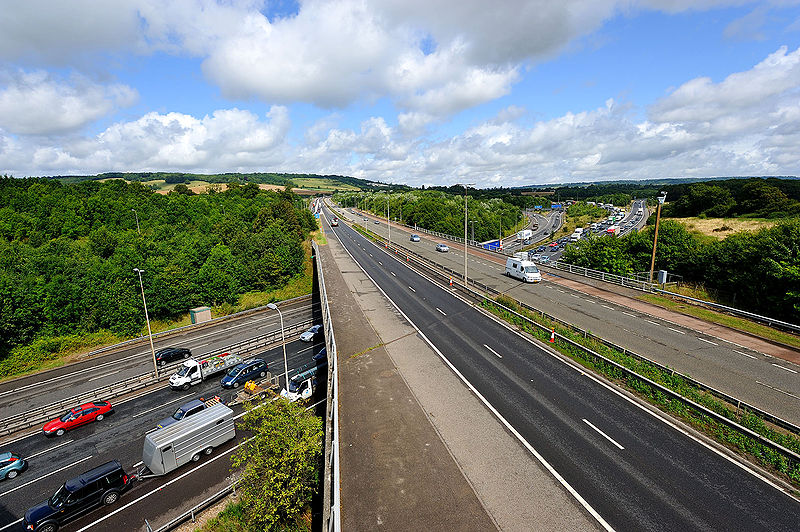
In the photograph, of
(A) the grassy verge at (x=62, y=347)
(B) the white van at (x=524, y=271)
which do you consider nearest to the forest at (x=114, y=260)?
(A) the grassy verge at (x=62, y=347)

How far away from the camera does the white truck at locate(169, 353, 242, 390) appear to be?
30375 millimetres

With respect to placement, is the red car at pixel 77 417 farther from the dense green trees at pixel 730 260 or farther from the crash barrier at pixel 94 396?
the dense green trees at pixel 730 260

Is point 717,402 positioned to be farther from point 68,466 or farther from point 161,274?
point 161,274

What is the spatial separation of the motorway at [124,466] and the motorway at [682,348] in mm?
27995

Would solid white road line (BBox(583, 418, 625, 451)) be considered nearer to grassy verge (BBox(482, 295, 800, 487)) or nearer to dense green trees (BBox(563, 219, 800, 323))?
grassy verge (BBox(482, 295, 800, 487))

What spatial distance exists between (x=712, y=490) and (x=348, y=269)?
48914mm

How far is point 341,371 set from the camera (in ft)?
75.6

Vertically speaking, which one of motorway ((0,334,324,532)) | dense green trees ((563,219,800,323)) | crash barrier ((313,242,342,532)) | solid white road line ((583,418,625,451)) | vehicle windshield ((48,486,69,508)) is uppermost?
dense green trees ((563,219,800,323))

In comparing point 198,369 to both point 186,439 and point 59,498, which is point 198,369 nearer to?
point 186,439

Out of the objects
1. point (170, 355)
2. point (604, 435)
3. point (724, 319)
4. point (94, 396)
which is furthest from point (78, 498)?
point (724, 319)

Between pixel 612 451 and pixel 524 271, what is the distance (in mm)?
32039

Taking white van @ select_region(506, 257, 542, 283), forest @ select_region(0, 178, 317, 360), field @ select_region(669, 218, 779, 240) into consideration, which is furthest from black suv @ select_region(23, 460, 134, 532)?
field @ select_region(669, 218, 779, 240)

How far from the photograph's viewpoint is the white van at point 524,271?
44656 millimetres

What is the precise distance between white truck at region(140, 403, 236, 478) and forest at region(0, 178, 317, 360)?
3002 centimetres
